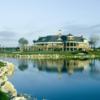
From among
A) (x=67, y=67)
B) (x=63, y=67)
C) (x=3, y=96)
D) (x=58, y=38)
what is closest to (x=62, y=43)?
(x=58, y=38)

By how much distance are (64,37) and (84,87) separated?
122 m

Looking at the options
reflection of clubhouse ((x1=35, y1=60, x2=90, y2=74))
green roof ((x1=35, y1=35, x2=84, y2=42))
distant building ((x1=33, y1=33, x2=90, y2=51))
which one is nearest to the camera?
reflection of clubhouse ((x1=35, y1=60, x2=90, y2=74))

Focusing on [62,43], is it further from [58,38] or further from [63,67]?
[63,67]

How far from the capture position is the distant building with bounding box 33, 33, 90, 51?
528ft

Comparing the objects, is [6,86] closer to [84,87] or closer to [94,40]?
[84,87]

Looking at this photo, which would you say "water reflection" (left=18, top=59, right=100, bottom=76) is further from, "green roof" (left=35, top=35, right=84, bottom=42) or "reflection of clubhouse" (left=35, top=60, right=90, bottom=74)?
"green roof" (left=35, top=35, right=84, bottom=42)

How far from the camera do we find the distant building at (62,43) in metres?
161

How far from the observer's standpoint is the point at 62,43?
162625mm

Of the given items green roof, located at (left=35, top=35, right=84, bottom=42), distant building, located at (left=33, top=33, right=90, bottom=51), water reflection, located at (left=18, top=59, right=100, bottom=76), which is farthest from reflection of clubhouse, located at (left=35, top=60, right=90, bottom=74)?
green roof, located at (left=35, top=35, right=84, bottom=42)

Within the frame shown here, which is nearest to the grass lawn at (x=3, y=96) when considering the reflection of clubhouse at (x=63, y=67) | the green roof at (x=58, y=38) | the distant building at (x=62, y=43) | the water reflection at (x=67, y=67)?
the water reflection at (x=67, y=67)

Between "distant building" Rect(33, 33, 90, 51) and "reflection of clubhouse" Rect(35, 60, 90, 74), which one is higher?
"distant building" Rect(33, 33, 90, 51)

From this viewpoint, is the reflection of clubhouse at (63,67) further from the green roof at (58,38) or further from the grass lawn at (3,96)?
the green roof at (58,38)

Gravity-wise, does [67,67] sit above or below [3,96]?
below

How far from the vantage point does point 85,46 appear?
551ft
